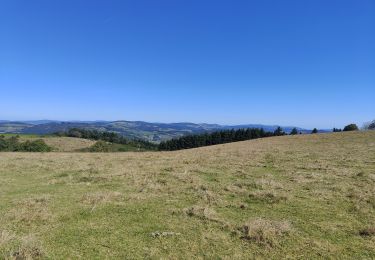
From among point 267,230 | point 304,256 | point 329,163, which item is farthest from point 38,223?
point 329,163

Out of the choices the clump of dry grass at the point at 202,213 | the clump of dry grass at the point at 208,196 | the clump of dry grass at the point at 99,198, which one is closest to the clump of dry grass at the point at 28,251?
the clump of dry grass at the point at 99,198

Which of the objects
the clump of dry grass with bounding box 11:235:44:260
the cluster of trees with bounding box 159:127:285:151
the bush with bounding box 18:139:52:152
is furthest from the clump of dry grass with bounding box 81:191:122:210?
the cluster of trees with bounding box 159:127:285:151

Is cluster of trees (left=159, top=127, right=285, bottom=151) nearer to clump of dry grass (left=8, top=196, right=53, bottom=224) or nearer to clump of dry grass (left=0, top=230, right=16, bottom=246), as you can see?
clump of dry grass (left=8, top=196, right=53, bottom=224)

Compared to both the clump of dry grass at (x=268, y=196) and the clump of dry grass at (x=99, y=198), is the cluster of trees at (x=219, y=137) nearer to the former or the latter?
the clump of dry grass at (x=268, y=196)

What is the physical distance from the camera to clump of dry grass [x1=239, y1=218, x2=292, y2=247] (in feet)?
31.3

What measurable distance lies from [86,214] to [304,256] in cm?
810

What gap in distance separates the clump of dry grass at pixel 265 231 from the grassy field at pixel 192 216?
0.03m

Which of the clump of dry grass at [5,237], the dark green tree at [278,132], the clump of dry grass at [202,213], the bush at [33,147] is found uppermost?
the dark green tree at [278,132]

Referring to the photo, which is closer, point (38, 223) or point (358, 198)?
point (38, 223)

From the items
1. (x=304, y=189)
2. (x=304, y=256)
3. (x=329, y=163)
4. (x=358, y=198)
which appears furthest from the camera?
(x=329, y=163)

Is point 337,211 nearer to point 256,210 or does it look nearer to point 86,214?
point 256,210

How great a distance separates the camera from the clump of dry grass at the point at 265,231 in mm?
9534

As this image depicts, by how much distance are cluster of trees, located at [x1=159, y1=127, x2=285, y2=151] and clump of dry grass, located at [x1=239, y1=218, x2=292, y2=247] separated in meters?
97.2

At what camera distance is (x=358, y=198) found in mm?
14164
